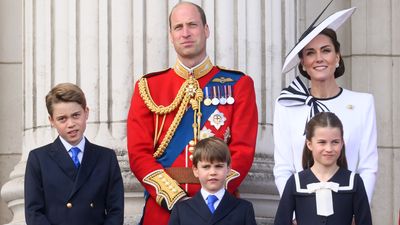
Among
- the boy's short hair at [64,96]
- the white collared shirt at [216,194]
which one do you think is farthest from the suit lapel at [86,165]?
the white collared shirt at [216,194]

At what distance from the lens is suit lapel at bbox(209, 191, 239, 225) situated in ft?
28.0

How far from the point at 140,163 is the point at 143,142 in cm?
13

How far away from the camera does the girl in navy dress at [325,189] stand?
329 inches

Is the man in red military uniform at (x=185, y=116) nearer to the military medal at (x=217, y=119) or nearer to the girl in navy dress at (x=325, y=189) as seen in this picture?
the military medal at (x=217, y=119)

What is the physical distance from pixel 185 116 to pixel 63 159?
2.74 feet

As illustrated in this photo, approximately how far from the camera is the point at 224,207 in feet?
28.0

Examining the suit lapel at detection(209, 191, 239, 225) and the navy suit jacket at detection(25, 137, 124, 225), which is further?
the navy suit jacket at detection(25, 137, 124, 225)

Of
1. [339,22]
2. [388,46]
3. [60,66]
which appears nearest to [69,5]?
[60,66]

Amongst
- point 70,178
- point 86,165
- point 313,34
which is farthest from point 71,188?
point 313,34

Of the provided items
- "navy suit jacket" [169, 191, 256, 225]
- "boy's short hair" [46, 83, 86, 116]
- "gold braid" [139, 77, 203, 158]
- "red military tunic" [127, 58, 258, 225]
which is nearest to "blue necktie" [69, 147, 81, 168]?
"boy's short hair" [46, 83, 86, 116]

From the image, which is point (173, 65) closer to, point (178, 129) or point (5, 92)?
point (178, 129)

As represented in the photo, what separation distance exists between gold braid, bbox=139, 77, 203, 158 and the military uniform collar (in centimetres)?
4

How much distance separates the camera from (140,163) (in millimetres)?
9000

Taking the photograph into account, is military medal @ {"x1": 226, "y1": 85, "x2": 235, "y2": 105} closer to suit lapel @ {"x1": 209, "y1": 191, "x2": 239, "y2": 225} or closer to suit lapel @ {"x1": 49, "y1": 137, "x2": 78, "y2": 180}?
suit lapel @ {"x1": 209, "y1": 191, "x2": 239, "y2": 225}
